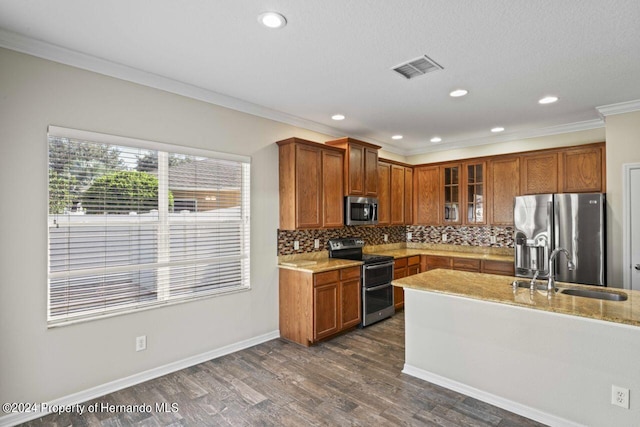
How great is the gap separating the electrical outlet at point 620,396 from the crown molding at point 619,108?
3227 millimetres

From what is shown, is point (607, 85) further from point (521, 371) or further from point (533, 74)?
point (521, 371)

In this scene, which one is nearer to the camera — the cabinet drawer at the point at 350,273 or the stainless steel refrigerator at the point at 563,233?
the stainless steel refrigerator at the point at 563,233

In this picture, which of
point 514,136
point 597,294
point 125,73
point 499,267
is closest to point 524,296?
point 597,294

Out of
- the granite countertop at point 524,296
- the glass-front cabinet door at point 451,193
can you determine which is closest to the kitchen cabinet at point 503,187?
the glass-front cabinet door at point 451,193

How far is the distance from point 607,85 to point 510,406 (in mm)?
3156

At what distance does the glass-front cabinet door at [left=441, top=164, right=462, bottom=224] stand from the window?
3609mm

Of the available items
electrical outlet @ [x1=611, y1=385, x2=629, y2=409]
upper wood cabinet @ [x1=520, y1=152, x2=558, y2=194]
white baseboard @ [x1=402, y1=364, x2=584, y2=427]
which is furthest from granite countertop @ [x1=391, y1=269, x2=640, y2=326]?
upper wood cabinet @ [x1=520, y1=152, x2=558, y2=194]

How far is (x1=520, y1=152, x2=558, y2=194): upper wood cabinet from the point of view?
4.69 metres

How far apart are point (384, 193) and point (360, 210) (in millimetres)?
990

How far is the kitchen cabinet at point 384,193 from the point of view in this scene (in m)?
5.59

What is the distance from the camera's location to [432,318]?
308 centimetres

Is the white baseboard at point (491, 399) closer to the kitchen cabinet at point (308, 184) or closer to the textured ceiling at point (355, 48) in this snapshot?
the kitchen cabinet at point (308, 184)

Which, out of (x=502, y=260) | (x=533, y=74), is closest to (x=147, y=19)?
(x=533, y=74)

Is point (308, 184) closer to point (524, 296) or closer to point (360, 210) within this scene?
point (360, 210)
